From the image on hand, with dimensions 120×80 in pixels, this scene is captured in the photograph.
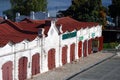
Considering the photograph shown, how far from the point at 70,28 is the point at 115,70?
8.67 meters

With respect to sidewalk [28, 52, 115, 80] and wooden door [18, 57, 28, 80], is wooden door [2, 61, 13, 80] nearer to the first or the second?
wooden door [18, 57, 28, 80]

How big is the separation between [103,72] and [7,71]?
11.7m

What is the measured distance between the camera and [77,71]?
4381cm

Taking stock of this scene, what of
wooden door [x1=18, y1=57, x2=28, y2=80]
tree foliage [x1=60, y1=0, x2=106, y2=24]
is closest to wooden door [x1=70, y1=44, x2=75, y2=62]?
wooden door [x1=18, y1=57, x2=28, y2=80]

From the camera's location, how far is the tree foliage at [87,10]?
73.2 metres

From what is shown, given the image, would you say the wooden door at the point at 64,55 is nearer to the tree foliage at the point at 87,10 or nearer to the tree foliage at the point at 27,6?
the tree foliage at the point at 87,10

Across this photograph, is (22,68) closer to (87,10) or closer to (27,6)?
(87,10)

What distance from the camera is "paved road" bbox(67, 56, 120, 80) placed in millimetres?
40056

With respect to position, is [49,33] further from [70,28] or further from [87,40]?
[87,40]

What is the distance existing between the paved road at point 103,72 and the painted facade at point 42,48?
395cm

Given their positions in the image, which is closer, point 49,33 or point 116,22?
point 49,33

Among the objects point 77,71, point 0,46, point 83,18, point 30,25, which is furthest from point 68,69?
point 83,18

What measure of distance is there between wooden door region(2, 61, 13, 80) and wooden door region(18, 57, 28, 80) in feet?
5.31

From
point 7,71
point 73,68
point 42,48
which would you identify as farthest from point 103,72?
point 7,71
